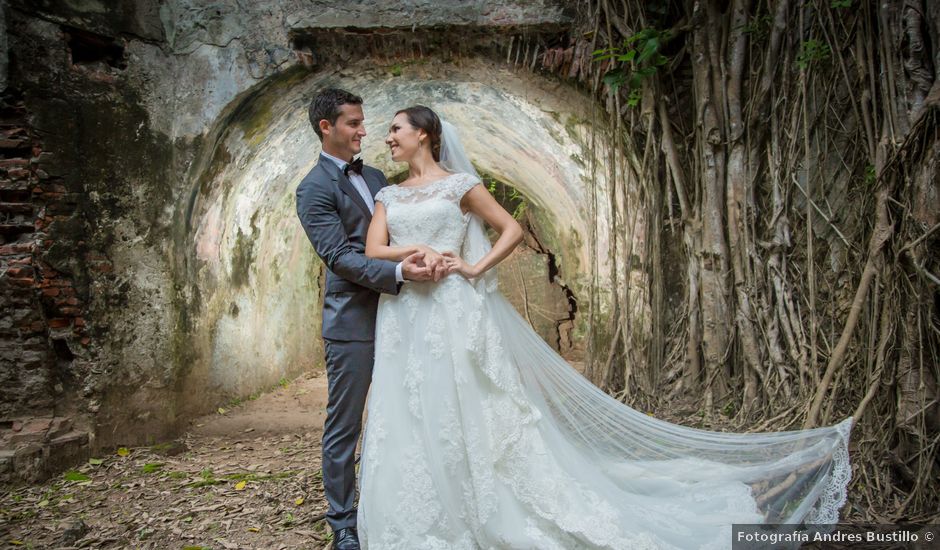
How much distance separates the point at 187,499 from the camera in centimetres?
384

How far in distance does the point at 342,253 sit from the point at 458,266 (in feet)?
1.69

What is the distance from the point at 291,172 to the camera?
648cm

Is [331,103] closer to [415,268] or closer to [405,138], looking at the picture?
[405,138]

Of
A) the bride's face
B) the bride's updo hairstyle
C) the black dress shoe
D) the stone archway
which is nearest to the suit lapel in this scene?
the bride's face

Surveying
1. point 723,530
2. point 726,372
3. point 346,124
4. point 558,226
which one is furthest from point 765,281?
point 558,226

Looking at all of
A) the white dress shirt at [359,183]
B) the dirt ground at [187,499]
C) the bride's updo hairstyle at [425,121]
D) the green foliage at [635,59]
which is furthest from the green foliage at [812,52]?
the dirt ground at [187,499]

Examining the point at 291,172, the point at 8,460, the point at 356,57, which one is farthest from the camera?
the point at 291,172

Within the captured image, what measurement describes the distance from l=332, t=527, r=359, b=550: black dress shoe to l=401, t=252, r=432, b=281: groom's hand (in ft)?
3.80

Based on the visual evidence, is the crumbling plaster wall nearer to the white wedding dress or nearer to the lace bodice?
the lace bodice

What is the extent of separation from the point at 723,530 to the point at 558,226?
19.0ft

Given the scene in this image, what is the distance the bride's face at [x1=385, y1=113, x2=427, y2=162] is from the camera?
3057 mm

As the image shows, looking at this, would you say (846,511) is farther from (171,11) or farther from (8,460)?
(171,11)

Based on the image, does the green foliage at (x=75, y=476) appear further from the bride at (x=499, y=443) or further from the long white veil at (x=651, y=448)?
the long white veil at (x=651, y=448)

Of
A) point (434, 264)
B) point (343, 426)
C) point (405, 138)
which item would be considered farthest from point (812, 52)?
point (343, 426)
